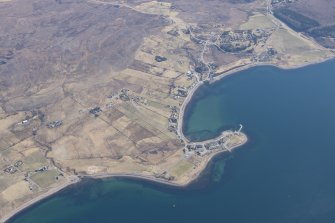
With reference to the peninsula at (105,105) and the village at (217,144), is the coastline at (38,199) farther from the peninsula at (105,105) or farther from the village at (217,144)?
the village at (217,144)

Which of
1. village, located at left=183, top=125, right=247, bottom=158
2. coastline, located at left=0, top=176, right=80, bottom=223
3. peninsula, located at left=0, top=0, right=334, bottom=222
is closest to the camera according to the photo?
coastline, located at left=0, top=176, right=80, bottom=223

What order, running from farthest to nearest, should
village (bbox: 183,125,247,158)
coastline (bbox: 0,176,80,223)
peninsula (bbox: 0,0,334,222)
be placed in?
village (bbox: 183,125,247,158) < peninsula (bbox: 0,0,334,222) < coastline (bbox: 0,176,80,223)

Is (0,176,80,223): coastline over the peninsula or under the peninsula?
under

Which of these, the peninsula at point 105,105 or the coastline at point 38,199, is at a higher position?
the peninsula at point 105,105

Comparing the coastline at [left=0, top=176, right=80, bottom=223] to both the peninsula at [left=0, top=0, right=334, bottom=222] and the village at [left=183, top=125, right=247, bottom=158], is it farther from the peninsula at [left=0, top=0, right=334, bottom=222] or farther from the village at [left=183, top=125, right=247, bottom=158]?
the village at [left=183, top=125, right=247, bottom=158]

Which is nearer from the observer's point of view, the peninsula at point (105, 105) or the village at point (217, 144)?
the peninsula at point (105, 105)

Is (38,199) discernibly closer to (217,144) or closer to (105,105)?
(105,105)

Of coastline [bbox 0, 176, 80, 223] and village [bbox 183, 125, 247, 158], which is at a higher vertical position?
village [bbox 183, 125, 247, 158]

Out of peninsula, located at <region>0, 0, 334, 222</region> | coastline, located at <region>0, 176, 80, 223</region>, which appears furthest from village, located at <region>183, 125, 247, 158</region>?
coastline, located at <region>0, 176, 80, 223</region>

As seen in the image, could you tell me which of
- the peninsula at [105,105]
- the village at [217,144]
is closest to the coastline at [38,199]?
the peninsula at [105,105]

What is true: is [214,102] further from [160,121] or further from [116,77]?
[116,77]

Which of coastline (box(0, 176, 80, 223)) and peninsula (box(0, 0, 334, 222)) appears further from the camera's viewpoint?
peninsula (box(0, 0, 334, 222))
